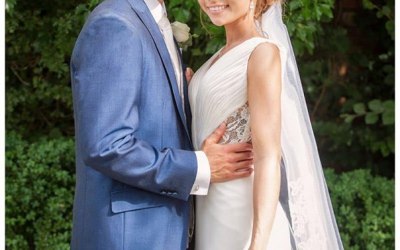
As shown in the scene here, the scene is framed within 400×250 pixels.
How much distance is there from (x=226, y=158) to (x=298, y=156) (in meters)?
0.32

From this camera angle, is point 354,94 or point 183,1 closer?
point 183,1

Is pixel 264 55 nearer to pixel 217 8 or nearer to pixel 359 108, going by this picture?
pixel 217 8

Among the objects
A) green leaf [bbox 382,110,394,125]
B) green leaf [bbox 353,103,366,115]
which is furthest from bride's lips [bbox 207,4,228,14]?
green leaf [bbox 353,103,366,115]

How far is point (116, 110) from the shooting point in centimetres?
224

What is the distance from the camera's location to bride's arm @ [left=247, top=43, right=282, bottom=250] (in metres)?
2.32

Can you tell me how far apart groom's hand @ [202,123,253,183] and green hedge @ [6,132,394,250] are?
88.0 inches

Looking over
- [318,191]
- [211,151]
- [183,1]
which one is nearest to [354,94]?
[183,1]

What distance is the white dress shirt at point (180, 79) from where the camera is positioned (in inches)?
92.5

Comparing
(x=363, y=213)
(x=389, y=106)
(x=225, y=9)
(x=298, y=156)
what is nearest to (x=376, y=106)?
(x=389, y=106)

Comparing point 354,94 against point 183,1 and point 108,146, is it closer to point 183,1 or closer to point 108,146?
point 183,1

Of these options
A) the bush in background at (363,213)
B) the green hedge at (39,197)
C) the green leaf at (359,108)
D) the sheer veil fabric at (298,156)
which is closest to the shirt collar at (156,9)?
the sheer veil fabric at (298,156)

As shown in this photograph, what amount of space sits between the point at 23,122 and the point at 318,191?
3169 millimetres

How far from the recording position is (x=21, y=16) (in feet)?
16.5

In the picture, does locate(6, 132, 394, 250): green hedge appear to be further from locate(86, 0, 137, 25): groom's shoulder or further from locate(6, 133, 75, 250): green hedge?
locate(86, 0, 137, 25): groom's shoulder
